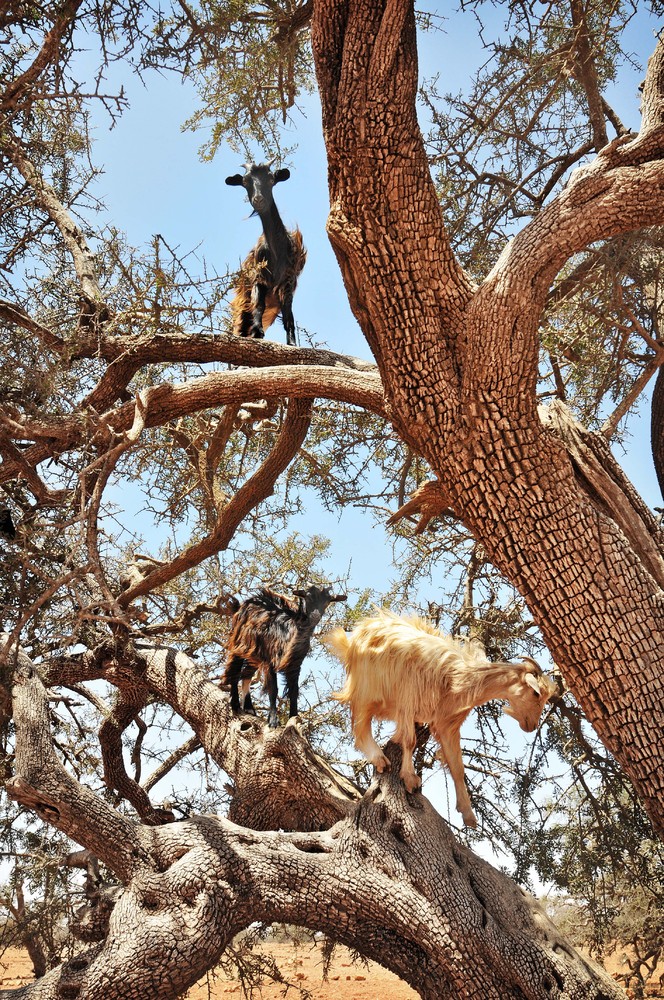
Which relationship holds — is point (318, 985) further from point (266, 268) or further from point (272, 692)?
point (266, 268)

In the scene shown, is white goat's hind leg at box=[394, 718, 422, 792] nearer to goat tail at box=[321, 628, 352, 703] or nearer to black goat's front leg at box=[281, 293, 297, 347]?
goat tail at box=[321, 628, 352, 703]

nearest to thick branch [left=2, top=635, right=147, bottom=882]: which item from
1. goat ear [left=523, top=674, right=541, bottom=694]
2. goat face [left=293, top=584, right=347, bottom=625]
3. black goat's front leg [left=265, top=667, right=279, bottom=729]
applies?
black goat's front leg [left=265, top=667, right=279, bottom=729]

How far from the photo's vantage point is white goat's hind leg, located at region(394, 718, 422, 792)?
567 centimetres

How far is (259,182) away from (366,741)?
4.11 m

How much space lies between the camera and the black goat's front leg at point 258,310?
20.9ft

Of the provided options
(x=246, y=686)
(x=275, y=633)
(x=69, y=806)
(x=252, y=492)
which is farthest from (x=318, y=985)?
(x=252, y=492)

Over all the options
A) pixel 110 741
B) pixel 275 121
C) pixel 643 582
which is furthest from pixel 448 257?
pixel 110 741

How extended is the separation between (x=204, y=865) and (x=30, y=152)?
499 centimetres

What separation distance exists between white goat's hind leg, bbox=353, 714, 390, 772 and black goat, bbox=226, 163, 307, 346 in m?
2.76

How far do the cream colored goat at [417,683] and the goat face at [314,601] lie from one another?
29 centimetres

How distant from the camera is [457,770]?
609 centimetres

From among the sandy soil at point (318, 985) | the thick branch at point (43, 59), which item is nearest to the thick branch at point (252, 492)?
the thick branch at point (43, 59)

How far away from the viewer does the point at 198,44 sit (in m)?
6.17

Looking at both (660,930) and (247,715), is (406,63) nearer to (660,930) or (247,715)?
(247,715)
